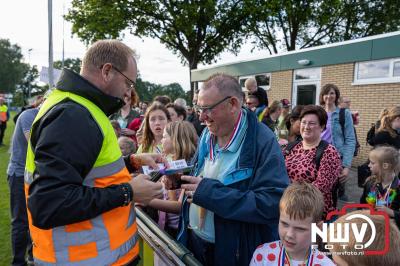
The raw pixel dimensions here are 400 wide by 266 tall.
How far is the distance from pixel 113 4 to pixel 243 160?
61.9 ft

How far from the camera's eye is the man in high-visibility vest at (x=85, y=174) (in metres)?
1.34

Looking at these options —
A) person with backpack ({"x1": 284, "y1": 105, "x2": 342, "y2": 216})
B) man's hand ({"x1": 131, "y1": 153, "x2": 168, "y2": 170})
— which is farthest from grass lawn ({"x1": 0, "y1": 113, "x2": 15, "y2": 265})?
person with backpack ({"x1": 284, "y1": 105, "x2": 342, "y2": 216})

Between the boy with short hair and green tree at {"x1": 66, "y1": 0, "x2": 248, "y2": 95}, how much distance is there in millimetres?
17620

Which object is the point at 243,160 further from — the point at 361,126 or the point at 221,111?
the point at 361,126

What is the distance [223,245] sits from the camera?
6.02 ft

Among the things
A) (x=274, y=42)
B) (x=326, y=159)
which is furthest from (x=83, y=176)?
(x=274, y=42)

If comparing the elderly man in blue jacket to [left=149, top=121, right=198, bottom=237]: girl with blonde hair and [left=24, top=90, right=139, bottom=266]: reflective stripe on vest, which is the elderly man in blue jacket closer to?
[left=24, top=90, right=139, bottom=266]: reflective stripe on vest

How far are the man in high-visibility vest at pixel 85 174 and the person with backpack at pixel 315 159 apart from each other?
77.0 inches

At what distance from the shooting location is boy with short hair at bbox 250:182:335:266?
5.87 ft

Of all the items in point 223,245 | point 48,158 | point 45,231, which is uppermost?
point 48,158

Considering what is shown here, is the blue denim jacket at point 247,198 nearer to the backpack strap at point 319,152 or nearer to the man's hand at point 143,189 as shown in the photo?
the man's hand at point 143,189

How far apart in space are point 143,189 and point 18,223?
2607 mm

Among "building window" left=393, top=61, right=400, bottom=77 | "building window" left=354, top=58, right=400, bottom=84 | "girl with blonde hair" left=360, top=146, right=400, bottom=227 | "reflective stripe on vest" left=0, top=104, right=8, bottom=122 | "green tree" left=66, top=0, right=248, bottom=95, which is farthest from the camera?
"green tree" left=66, top=0, right=248, bottom=95

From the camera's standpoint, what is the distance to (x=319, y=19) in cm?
2095
